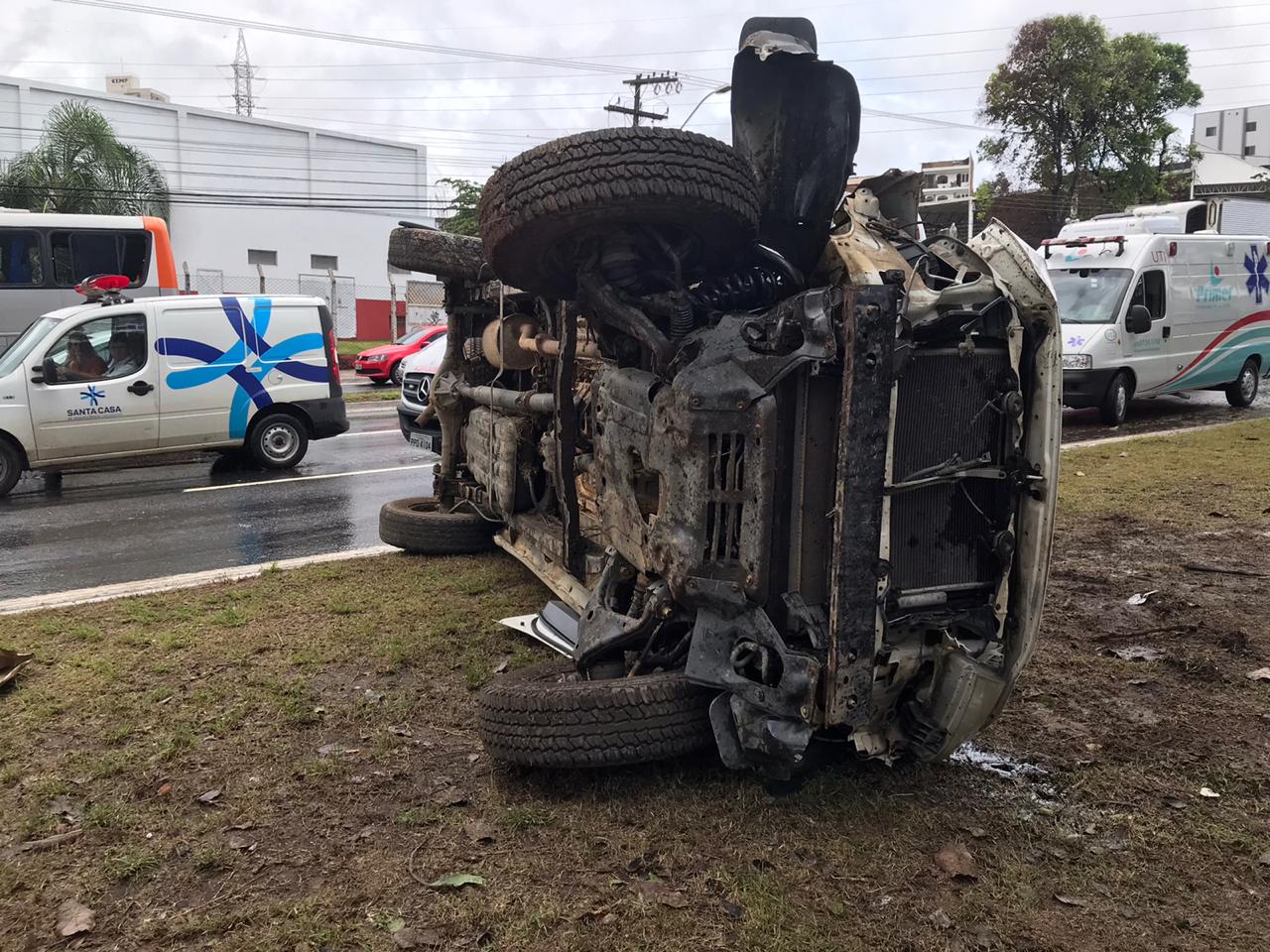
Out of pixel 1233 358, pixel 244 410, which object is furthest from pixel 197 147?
→ pixel 1233 358

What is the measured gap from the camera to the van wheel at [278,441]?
10.1 metres

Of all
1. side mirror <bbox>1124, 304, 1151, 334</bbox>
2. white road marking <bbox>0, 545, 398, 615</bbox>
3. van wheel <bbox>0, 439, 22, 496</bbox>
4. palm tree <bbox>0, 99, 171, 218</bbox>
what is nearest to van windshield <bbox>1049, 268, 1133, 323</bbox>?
side mirror <bbox>1124, 304, 1151, 334</bbox>

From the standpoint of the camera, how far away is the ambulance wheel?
46.1 ft

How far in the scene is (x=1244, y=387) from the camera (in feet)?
46.3

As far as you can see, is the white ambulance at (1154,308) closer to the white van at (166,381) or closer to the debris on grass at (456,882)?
the white van at (166,381)

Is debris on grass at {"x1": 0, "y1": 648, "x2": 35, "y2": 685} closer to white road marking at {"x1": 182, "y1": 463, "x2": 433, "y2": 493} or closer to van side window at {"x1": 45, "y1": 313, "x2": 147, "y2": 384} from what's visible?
white road marking at {"x1": 182, "y1": 463, "x2": 433, "y2": 493}

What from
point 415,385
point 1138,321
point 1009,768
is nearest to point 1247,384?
point 1138,321

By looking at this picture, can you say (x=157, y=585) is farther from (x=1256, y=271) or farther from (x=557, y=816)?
(x=1256, y=271)

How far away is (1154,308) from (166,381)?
37.7ft

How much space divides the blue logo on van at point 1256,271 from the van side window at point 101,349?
1387cm

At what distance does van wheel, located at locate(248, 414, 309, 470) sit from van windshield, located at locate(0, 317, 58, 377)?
6.74 feet

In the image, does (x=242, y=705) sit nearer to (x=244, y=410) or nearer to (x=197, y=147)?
(x=244, y=410)

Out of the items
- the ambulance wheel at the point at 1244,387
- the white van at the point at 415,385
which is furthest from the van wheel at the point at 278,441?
the ambulance wheel at the point at 1244,387

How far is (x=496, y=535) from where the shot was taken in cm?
573
